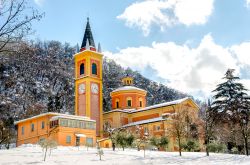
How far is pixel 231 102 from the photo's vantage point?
43500mm

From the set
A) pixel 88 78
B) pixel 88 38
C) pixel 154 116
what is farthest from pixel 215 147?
A: pixel 88 38

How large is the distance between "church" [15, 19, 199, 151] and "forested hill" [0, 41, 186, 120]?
15.5 metres

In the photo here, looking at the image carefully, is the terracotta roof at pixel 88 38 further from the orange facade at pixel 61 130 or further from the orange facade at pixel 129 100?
the orange facade at pixel 61 130

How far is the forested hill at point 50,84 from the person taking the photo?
92750 mm

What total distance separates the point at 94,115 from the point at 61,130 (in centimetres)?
1474

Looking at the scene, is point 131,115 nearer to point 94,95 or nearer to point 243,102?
point 94,95

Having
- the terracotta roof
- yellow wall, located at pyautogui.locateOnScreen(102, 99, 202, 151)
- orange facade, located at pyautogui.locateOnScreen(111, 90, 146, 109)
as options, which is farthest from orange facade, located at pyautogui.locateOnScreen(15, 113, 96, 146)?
the terracotta roof

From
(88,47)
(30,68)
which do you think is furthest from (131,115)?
(30,68)

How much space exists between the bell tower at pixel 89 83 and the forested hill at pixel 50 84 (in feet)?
45.0

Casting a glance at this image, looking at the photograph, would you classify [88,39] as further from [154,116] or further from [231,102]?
[231,102]

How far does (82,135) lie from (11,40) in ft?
118

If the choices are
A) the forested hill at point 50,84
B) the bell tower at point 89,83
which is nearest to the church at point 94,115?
the bell tower at point 89,83

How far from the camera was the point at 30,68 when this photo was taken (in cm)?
11519

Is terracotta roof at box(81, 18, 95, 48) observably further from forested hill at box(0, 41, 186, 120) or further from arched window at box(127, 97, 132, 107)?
forested hill at box(0, 41, 186, 120)
